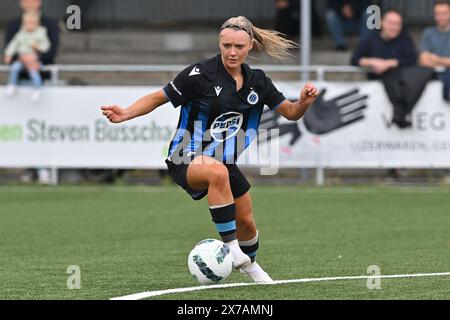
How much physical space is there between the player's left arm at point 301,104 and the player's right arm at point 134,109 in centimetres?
89

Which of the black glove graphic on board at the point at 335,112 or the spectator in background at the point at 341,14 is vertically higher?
the spectator in background at the point at 341,14

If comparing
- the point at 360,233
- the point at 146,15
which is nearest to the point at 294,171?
the point at 360,233

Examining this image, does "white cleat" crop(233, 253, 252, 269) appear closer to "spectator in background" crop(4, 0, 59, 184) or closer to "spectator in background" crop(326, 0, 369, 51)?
"spectator in background" crop(4, 0, 59, 184)

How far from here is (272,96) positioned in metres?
8.37

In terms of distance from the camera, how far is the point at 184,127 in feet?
26.9

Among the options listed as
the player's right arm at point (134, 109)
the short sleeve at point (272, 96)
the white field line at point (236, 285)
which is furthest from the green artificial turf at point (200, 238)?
the short sleeve at point (272, 96)

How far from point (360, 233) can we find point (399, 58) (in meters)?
5.44

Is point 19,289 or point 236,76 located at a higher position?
point 236,76

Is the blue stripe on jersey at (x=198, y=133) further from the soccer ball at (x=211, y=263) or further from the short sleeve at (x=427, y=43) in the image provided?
the short sleeve at (x=427, y=43)

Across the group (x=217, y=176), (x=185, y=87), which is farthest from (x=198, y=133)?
(x=217, y=176)

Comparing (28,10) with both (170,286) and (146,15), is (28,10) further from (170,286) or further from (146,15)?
(170,286)

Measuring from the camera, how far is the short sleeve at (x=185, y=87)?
26.3 ft

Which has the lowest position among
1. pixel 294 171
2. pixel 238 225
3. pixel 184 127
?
pixel 294 171

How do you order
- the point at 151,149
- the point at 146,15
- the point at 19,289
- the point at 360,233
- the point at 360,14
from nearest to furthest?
the point at 19,289
the point at 360,233
the point at 151,149
the point at 360,14
the point at 146,15
